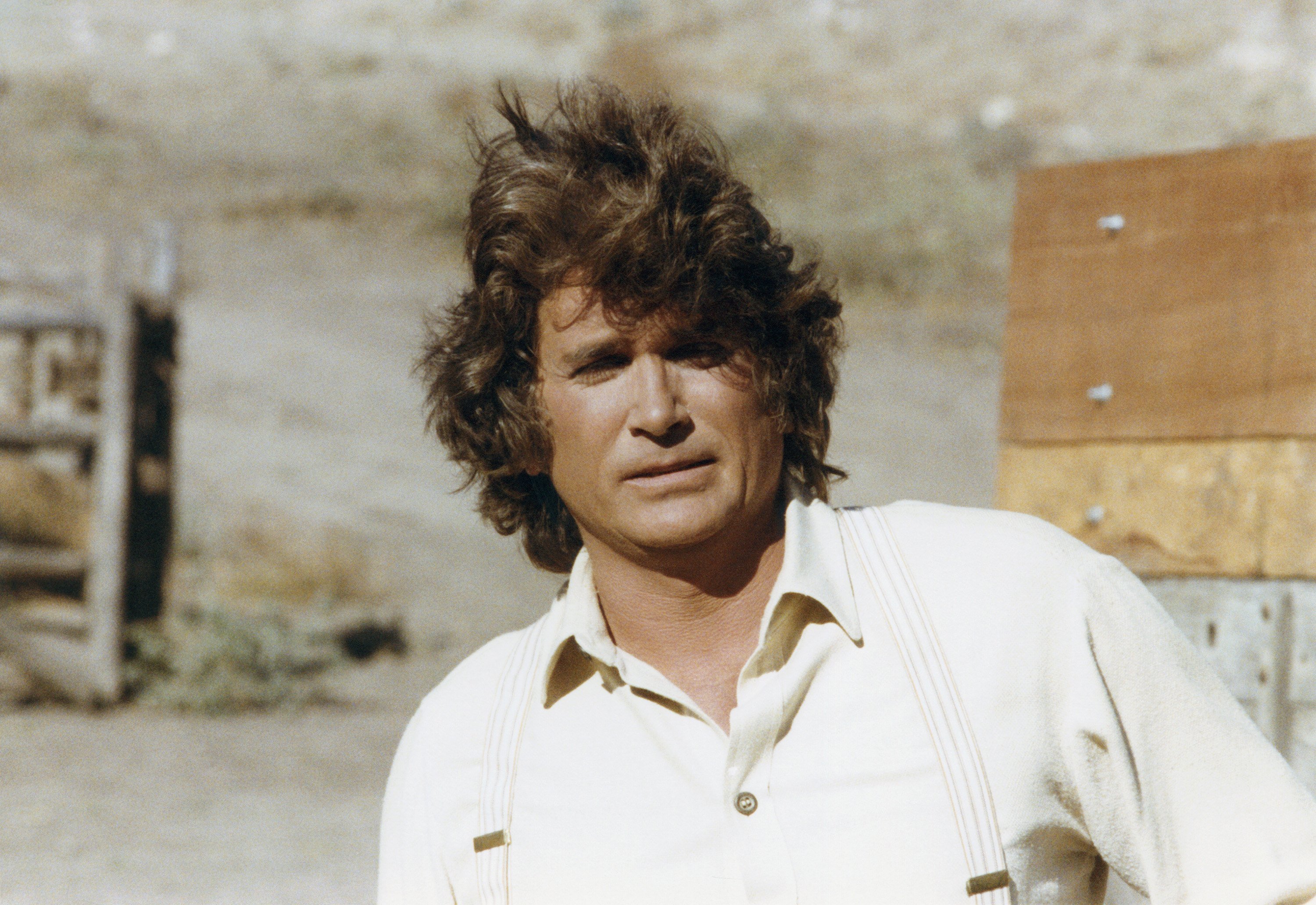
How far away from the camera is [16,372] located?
8.25 m

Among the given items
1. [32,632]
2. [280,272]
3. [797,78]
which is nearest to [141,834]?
[32,632]

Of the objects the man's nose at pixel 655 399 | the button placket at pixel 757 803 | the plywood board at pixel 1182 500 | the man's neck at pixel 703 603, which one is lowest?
the button placket at pixel 757 803

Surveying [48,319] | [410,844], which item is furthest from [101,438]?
[410,844]

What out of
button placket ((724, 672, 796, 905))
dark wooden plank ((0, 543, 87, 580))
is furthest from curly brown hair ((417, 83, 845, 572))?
dark wooden plank ((0, 543, 87, 580))

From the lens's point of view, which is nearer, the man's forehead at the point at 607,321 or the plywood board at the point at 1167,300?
the man's forehead at the point at 607,321

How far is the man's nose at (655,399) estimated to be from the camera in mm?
1979

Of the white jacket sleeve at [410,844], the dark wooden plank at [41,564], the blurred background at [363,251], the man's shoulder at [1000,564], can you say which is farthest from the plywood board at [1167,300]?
the dark wooden plank at [41,564]

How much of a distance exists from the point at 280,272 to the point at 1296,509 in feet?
45.4

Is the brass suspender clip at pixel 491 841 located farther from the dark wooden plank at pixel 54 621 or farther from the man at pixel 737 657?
the dark wooden plank at pixel 54 621

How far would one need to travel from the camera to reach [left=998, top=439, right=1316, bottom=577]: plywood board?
2.60 m

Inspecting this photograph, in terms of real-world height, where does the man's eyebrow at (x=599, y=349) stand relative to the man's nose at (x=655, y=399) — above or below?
above

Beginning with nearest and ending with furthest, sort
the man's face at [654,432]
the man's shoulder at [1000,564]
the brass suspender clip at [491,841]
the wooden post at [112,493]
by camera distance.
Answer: the man's shoulder at [1000,564], the brass suspender clip at [491,841], the man's face at [654,432], the wooden post at [112,493]

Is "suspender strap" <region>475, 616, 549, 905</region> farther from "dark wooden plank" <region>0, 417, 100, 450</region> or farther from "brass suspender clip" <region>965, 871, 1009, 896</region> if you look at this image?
"dark wooden plank" <region>0, 417, 100, 450</region>

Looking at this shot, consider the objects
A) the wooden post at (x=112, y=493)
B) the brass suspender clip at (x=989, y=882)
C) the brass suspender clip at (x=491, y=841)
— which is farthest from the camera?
the wooden post at (x=112, y=493)
